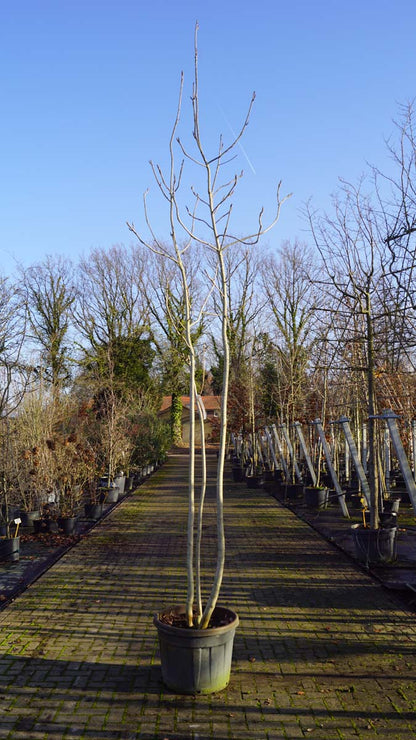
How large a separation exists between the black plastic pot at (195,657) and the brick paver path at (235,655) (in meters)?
0.11

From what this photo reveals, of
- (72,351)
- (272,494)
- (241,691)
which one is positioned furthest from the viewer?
(72,351)

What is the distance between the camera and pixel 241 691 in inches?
163

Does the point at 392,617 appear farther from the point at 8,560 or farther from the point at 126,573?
the point at 8,560

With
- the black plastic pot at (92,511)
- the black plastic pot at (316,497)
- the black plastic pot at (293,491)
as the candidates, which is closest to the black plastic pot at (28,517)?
the black plastic pot at (92,511)

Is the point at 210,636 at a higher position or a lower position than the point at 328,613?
higher

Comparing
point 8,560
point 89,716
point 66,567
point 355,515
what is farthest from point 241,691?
point 355,515

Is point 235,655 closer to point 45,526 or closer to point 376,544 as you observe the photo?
point 376,544

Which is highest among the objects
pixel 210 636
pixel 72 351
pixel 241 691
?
pixel 72 351

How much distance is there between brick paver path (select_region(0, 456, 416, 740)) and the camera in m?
3.70

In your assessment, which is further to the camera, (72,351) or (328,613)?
(72,351)

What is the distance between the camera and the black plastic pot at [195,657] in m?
3.99

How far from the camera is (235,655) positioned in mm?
4832

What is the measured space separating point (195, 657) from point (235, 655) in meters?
0.97

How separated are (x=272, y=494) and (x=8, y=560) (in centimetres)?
968
